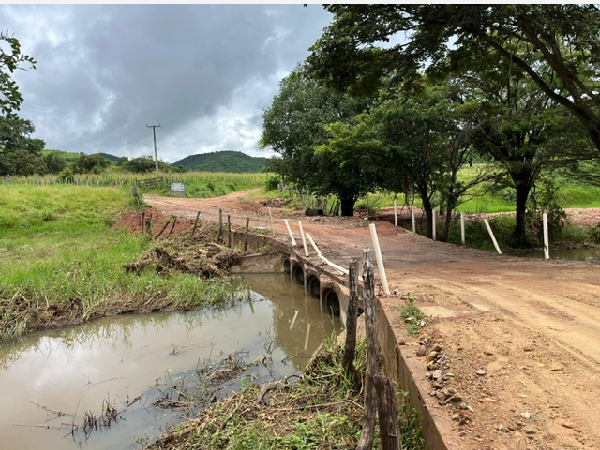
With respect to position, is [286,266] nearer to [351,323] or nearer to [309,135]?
[309,135]

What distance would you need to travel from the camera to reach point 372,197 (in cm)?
3225

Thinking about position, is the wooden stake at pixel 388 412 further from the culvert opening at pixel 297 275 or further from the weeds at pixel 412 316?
the culvert opening at pixel 297 275

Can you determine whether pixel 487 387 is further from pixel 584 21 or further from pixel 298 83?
pixel 298 83

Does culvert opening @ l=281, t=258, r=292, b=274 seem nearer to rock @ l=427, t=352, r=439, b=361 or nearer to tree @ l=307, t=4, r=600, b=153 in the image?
tree @ l=307, t=4, r=600, b=153

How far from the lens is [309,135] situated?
22562mm

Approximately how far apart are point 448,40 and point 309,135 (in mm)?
12659

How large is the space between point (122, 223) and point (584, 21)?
2003 cm

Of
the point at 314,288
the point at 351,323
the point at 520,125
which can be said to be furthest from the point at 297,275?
the point at 351,323

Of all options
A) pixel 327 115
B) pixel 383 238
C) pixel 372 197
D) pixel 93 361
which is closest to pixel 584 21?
pixel 383 238

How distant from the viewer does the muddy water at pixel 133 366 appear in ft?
19.2

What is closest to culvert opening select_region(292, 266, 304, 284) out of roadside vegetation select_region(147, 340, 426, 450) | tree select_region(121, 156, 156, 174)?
roadside vegetation select_region(147, 340, 426, 450)

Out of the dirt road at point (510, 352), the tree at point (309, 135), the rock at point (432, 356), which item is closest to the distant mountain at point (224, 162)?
the tree at point (309, 135)

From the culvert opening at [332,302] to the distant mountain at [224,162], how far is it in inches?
3513

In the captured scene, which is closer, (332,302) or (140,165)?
(332,302)
